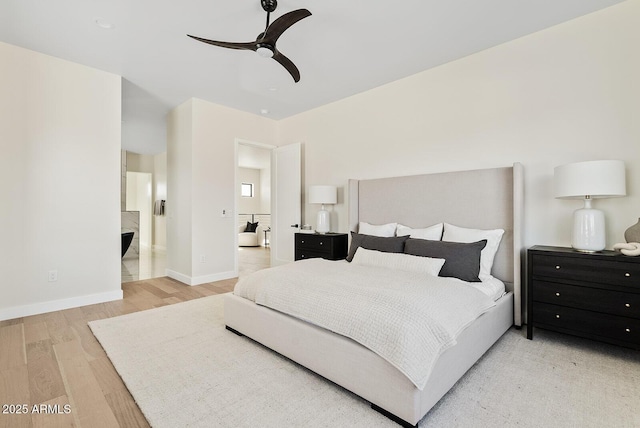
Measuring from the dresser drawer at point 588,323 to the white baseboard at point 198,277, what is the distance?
4016 millimetres

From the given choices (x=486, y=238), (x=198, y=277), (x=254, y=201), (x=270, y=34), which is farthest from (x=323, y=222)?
(x=254, y=201)

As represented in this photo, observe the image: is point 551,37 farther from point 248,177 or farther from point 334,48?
point 248,177

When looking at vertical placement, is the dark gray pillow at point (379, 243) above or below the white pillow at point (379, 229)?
below

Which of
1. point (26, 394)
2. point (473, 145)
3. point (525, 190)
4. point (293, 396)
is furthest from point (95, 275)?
point (525, 190)

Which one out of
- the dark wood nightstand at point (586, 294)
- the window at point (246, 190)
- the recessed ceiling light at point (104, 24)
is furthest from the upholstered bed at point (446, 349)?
the window at point (246, 190)

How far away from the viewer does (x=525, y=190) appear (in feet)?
9.19

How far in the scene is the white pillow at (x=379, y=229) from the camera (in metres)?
3.48

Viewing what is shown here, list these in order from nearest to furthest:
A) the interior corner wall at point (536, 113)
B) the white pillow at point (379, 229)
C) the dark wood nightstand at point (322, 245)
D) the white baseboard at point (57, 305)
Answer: the interior corner wall at point (536, 113) → the white baseboard at point (57, 305) → the white pillow at point (379, 229) → the dark wood nightstand at point (322, 245)

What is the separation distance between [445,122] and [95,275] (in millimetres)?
4494

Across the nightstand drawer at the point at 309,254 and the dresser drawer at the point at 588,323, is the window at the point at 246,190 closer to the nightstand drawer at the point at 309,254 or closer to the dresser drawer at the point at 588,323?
the nightstand drawer at the point at 309,254

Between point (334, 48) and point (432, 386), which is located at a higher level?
point (334, 48)

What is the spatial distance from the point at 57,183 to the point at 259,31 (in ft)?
9.04

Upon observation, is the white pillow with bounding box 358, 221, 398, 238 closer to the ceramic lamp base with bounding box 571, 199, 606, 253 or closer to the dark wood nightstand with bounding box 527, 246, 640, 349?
the dark wood nightstand with bounding box 527, 246, 640, 349

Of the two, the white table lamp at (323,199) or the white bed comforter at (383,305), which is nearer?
the white bed comforter at (383,305)
